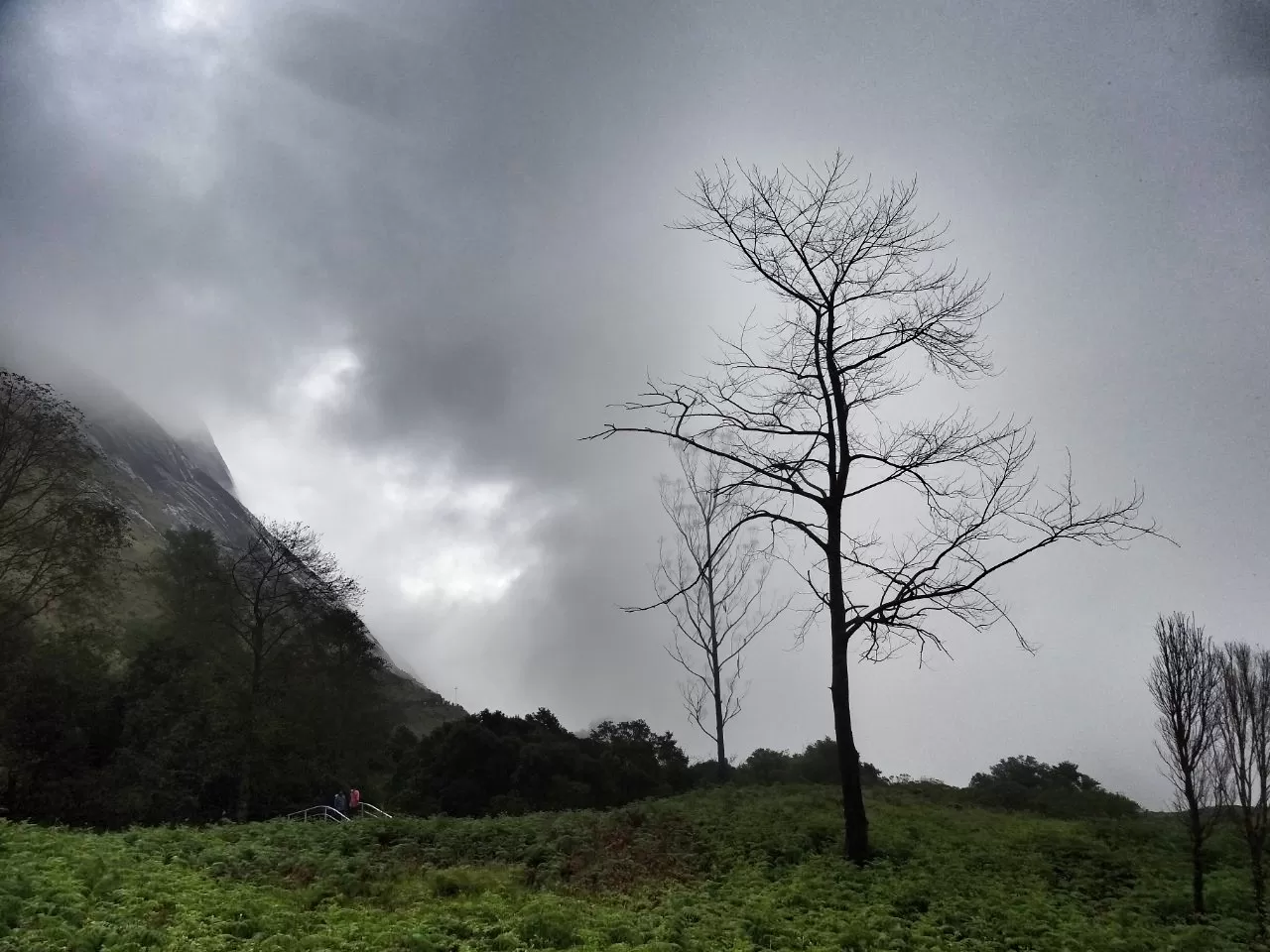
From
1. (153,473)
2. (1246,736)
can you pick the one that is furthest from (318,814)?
(153,473)

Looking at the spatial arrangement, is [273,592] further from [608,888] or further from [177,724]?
[608,888]

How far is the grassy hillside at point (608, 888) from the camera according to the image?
865 cm

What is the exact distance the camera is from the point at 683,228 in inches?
597

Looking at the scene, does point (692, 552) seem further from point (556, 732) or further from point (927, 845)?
point (927, 845)

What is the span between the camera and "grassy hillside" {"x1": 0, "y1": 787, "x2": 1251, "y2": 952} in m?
8.65

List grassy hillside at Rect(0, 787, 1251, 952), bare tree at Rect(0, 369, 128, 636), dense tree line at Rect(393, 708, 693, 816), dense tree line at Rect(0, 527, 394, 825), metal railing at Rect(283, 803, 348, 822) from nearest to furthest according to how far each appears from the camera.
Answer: grassy hillside at Rect(0, 787, 1251, 952) < metal railing at Rect(283, 803, 348, 822) < bare tree at Rect(0, 369, 128, 636) < dense tree line at Rect(0, 527, 394, 825) < dense tree line at Rect(393, 708, 693, 816)

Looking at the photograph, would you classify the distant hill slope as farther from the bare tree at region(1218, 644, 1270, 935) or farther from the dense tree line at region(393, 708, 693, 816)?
the bare tree at region(1218, 644, 1270, 935)

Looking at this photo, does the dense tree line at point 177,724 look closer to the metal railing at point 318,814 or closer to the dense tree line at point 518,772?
the metal railing at point 318,814

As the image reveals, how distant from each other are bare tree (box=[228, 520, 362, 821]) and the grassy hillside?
1726 centimetres

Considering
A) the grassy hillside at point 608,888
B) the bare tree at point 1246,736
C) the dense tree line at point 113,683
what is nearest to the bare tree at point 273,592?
the dense tree line at point 113,683

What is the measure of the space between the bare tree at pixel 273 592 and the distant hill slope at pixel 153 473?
31.3 meters

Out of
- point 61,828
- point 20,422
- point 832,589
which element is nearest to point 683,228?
point 832,589

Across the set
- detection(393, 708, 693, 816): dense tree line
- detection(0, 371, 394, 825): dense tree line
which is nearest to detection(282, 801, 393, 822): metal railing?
detection(393, 708, 693, 816): dense tree line

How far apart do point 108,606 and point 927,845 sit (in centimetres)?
3018
